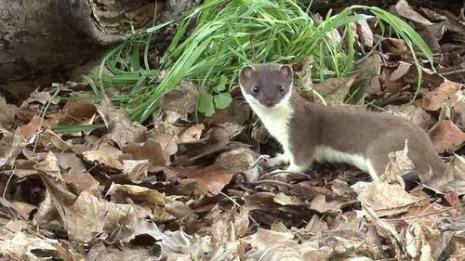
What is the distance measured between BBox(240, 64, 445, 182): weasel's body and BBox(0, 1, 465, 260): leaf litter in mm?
113

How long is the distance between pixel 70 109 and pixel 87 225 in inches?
59.4

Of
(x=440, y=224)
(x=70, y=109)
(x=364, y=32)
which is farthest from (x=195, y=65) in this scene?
(x=440, y=224)

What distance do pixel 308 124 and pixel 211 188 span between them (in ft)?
2.53

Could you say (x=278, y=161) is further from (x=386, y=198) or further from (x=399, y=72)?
(x=386, y=198)

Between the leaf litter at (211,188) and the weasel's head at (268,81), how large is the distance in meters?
0.28

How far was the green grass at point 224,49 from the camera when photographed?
5.27 metres

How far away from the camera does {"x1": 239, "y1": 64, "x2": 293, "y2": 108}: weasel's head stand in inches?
191

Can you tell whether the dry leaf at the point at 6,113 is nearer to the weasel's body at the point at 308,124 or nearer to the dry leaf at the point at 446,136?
the weasel's body at the point at 308,124

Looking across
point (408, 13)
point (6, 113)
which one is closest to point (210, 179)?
point (6, 113)

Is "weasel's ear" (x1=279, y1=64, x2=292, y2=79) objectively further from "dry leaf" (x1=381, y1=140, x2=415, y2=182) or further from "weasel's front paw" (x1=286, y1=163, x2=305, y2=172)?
"dry leaf" (x1=381, y1=140, x2=415, y2=182)

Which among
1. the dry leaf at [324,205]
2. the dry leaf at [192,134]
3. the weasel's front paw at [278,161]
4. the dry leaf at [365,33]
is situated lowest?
the weasel's front paw at [278,161]

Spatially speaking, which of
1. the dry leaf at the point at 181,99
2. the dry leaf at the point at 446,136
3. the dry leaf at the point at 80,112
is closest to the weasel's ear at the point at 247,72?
the dry leaf at the point at 181,99

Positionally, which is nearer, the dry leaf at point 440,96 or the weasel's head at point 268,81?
the weasel's head at point 268,81

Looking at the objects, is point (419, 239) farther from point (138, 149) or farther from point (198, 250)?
point (138, 149)
